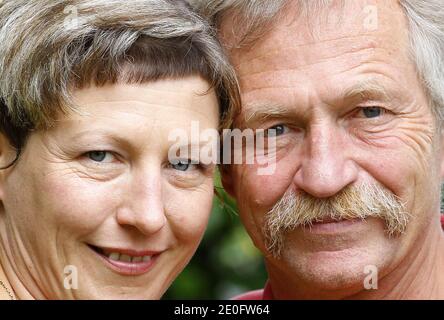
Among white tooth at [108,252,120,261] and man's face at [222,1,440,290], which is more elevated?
man's face at [222,1,440,290]

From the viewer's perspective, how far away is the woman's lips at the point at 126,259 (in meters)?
3.12

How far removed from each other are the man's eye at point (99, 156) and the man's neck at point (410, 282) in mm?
997

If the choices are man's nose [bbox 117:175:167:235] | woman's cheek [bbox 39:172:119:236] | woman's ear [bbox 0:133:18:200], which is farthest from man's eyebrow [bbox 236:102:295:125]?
woman's ear [bbox 0:133:18:200]

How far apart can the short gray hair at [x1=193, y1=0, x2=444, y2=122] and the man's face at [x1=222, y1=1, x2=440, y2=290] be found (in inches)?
1.4

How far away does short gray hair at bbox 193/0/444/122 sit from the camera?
3.42m

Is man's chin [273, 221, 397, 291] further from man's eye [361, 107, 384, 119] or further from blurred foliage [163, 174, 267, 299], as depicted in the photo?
blurred foliage [163, 174, 267, 299]

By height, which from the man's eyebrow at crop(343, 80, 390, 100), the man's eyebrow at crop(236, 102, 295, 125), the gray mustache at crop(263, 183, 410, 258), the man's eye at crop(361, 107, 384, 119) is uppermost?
the man's eyebrow at crop(343, 80, 390, 100)

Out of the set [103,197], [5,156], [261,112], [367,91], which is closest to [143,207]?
[103,197]

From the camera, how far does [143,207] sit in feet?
9.89

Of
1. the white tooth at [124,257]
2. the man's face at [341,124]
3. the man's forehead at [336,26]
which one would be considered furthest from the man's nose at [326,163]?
the white tooth at [124,257]

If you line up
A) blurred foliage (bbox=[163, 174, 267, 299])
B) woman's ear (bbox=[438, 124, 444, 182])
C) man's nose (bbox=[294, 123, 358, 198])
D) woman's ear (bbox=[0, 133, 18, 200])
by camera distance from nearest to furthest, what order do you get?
1. woman's ear (bbox=[0, 133, 18, 200])
2. man's nose (bbox=[294, 123, 358, 198])
3. woman's ear (bbox=[438, 124, 444, 182])
4. blurred foliage (bbox=[163, 174, 267, 299])

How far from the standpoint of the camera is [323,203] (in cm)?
338

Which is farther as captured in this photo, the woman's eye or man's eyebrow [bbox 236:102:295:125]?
man's eyebrow [bbox 236:102:295:125]

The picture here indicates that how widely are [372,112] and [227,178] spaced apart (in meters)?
0.69
